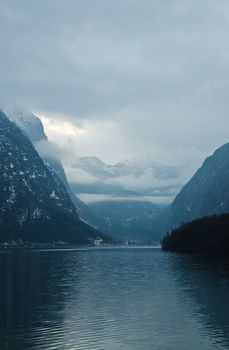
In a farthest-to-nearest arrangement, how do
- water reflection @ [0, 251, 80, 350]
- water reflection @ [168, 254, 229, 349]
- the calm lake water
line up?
water reflection @ [168, 254, 229, 349], water reflection @ [0, 251, 80, 350], the calm lake water

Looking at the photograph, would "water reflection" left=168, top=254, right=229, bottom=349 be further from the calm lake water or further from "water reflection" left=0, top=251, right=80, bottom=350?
"water reflection" left=0, top=251, right=80, bottom=350

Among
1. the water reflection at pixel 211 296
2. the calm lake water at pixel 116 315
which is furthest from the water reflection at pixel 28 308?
the water reflection at pixel 211 296

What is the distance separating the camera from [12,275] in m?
160

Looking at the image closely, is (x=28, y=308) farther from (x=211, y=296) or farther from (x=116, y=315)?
(x=211, y=296)

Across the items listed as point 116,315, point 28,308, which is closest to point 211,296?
point 116,315

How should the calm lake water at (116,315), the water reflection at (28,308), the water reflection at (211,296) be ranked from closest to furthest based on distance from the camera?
the calm lake water at (116,315), the water reflection at (28,308), the water reflection at (211,296)

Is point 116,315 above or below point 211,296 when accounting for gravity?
below

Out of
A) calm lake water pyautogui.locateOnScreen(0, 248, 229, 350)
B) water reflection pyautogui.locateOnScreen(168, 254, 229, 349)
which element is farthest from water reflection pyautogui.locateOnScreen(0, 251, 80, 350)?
water reflection pyautogui.locateOnScreen(168, 254, 229, 349)

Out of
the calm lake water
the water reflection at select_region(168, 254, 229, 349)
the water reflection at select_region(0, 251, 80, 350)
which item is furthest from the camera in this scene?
the water reflection at select_region(168, 254, 229, 349)

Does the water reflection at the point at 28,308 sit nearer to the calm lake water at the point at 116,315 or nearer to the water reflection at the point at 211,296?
the calm lake water at the point at 116,315

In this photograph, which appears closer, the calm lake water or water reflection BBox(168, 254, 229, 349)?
the calm lake water

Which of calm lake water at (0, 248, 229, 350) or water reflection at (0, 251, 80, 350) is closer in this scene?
calm lake water at (0, 248, 229, 350)

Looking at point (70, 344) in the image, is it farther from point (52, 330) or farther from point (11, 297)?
point (11, 297)

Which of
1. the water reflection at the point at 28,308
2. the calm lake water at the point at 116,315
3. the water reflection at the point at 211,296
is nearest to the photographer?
the calm lake water at the point at 116,315
